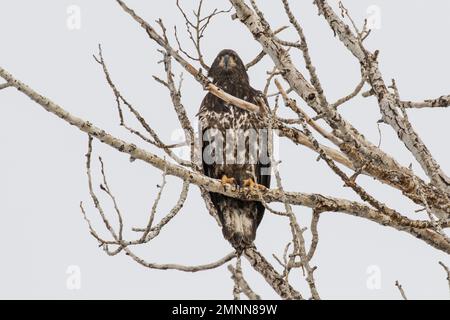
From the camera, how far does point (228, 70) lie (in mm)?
8188

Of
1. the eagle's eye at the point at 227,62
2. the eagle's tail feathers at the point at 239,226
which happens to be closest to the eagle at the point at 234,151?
the eagle's tail feathers at the point at 239,226

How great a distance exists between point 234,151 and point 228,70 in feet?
3.52

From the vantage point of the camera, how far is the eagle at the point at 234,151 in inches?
298

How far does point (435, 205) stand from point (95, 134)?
2.20 metres

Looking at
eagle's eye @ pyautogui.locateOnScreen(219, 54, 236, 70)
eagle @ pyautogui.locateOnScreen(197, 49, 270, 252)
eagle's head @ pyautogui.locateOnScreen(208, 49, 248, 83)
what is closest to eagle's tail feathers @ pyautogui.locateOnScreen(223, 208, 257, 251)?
eagle @ pyautogui.locateOnScreen(197, 49, 270, 252)

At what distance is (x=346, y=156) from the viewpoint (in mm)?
4668

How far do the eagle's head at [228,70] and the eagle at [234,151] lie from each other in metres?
0.08

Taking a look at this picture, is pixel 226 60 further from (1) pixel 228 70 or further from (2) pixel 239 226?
(2) pixel 239 226

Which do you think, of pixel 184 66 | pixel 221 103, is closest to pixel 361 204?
pixel 184 66

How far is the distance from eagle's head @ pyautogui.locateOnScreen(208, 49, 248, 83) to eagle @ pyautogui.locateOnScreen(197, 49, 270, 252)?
8 centimetres

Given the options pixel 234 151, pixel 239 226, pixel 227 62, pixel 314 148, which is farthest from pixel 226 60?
pixel 314 148

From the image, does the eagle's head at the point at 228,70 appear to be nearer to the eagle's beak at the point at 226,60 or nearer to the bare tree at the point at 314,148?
the eagle's beak at the point at 226,60
